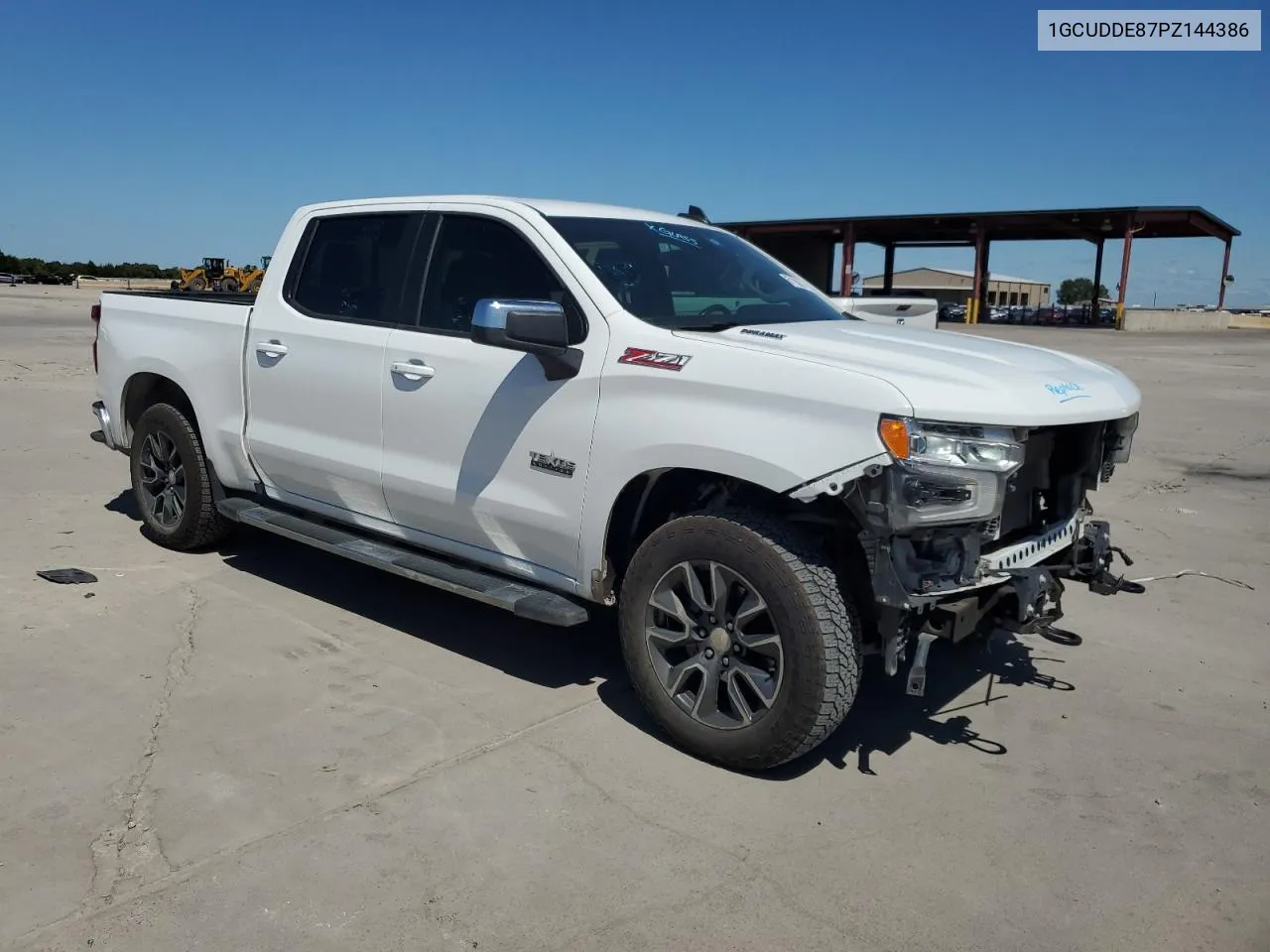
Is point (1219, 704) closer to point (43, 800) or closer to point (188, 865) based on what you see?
point (188, 865)

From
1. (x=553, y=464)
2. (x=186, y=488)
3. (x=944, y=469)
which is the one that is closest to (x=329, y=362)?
(x=553, y=464)

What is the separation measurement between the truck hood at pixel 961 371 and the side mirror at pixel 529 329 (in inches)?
18.1

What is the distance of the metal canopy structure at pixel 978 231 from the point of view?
46.3 metres

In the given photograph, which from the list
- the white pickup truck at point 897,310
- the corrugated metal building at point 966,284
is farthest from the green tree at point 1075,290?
the white pickup truck at point 897,310

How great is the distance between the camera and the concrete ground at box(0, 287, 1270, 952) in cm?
294

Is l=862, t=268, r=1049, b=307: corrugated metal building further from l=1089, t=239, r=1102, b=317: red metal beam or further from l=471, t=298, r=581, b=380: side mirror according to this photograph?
l=471, t=298, r=581, b=380: side mirror

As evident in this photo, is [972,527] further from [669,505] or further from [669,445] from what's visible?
[669,505]

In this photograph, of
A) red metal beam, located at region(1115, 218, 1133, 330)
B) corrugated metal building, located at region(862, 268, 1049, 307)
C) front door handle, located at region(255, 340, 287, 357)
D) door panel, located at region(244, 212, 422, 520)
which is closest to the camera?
door panel, located at region(244, 212, 422, 520)

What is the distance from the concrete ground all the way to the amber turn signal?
4.03 feet

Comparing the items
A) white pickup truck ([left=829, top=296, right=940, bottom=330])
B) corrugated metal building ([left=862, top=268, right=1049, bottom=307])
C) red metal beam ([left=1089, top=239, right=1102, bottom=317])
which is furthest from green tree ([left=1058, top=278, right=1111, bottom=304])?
white pickup truck ([left=829, top=296, right=940, bottom=330])

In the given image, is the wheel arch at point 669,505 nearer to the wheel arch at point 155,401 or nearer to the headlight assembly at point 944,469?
the headlight assembly at point 944,469

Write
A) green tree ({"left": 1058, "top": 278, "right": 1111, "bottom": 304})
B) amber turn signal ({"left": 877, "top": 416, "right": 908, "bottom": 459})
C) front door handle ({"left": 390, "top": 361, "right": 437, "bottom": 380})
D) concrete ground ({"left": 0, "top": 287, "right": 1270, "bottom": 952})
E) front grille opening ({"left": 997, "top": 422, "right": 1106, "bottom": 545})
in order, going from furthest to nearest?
green tree ({"left": 1058, "top": 278, "right": 1111, "bottom": 304}), front door handle ({"left": 390, "top": 361, "right": 437, "bottom": 380}), front grille opening ({"left": 997, "top": 422, "right": 1106, "bottom": 545}), amber turn signal ({"left": 877, "top": 416, "right": 908, "bottom": 459}), concrete ground ({"left": 0, "top": 287, "right": 1270, "bottom": 952})

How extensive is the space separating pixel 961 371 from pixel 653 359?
3.48ft

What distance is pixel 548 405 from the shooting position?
4129 mm
